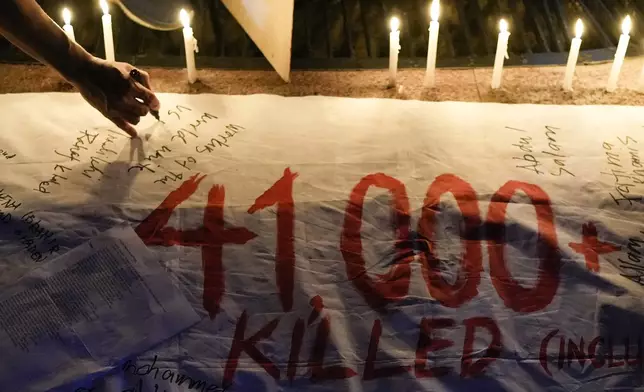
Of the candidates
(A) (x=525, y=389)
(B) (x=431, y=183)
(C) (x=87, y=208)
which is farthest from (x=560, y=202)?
(C) (x=87, y=208)

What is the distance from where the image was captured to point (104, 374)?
896 millimetres

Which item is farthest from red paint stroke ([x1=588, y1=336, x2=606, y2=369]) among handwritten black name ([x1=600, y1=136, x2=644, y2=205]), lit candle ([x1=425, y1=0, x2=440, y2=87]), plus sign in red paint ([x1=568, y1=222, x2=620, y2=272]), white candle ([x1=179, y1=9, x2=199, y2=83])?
white candle ([x1=179, y1=9, x2=199, y2=83])

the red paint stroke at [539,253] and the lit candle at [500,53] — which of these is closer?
the red paint stroke at [539,253]

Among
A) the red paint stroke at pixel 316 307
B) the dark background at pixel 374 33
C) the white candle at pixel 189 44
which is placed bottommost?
the red paint stroke at pixel 316 307

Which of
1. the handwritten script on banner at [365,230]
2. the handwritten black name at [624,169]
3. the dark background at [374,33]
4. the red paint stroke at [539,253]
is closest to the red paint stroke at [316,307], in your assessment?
the handwritten script on banner at [365,230]

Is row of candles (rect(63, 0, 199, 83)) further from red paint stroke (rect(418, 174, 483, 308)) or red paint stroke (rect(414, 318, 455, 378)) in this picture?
red paint stroke (rect(414, 318, 455, 378))

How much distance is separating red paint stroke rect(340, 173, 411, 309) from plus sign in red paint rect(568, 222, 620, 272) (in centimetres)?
25

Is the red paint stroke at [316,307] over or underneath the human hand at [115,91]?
underneath

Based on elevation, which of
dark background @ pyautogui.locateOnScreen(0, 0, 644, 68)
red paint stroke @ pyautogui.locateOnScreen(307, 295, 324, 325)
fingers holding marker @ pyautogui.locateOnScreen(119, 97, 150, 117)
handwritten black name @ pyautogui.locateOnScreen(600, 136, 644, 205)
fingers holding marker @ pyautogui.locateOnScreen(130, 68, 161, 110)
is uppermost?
dark background @ pyautogui.locateOnScreen(0, 0, 644, 68)

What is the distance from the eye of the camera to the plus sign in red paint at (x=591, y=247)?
1030 mm

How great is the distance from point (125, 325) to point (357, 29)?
0.89 m

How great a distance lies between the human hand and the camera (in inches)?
43.1

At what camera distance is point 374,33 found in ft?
5.09

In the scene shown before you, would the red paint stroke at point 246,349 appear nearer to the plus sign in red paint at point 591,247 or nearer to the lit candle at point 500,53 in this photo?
the plus sign in red paint at point 591,247
